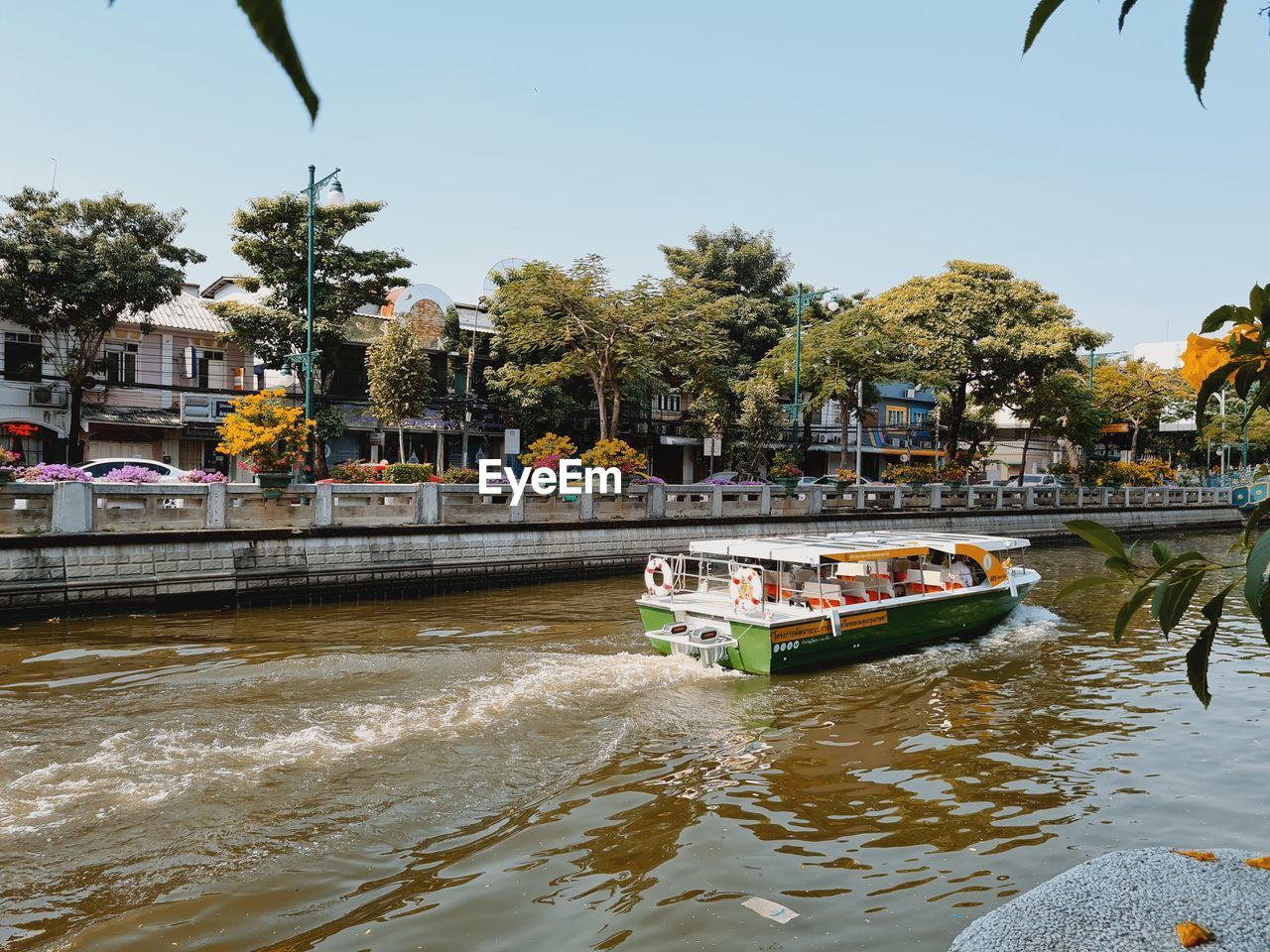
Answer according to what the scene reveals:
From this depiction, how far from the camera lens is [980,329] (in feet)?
104

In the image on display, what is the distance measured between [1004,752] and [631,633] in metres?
6.47

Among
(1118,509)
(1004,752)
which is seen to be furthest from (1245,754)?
(1118,509)

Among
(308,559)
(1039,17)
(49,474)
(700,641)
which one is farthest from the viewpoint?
(308,559)

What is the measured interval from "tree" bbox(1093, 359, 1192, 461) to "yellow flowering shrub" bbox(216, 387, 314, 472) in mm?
37960

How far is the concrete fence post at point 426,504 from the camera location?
18.4 meters

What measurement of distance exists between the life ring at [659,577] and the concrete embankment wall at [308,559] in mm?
6569

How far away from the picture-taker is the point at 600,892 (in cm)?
599

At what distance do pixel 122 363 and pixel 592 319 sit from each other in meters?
15.0

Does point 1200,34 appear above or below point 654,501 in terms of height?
above

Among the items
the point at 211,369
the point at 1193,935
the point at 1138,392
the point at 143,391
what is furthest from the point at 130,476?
the point at 1138,392

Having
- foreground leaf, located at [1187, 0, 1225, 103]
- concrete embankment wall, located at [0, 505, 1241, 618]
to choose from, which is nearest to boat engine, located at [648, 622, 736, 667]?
concrete embankment wall, located at [0, 505, 1241, 618]

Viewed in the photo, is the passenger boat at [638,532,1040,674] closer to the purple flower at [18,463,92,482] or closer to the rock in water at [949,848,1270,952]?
the rock in water at [949,848,1270,952]

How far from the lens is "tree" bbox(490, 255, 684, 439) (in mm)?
23375

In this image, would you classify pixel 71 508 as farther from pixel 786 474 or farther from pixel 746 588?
pixel 786 474
